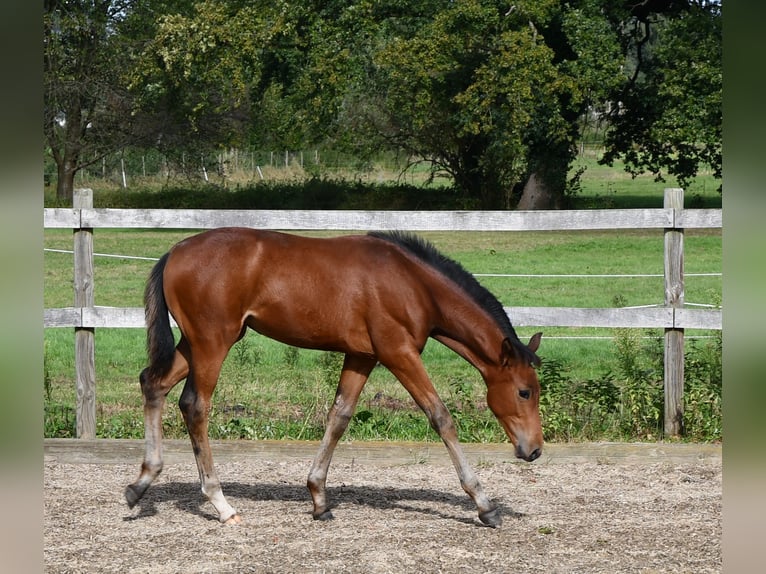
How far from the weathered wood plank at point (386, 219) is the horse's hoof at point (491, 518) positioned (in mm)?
2368

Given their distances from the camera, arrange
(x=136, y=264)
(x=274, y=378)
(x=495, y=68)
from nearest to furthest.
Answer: (x=274, y=378), (x=136, y=264), (x=495, y=68)

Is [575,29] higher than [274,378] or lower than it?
higher

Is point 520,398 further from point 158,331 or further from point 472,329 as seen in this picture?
point 158,331

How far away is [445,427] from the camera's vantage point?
16.3 ft

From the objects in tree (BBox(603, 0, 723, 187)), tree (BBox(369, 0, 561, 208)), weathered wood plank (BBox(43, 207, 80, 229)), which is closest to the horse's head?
weathered wood plank (BBox(43, 207, 80, 229))

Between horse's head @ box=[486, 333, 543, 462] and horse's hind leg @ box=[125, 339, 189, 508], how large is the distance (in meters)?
1.77

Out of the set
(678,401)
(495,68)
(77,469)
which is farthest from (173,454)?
(495,68)

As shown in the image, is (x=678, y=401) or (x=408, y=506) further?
(x=678, y=401)

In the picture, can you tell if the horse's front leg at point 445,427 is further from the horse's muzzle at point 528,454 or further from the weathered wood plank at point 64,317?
the weathered wood plank at point 64,317

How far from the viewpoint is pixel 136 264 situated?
58.4 ft
